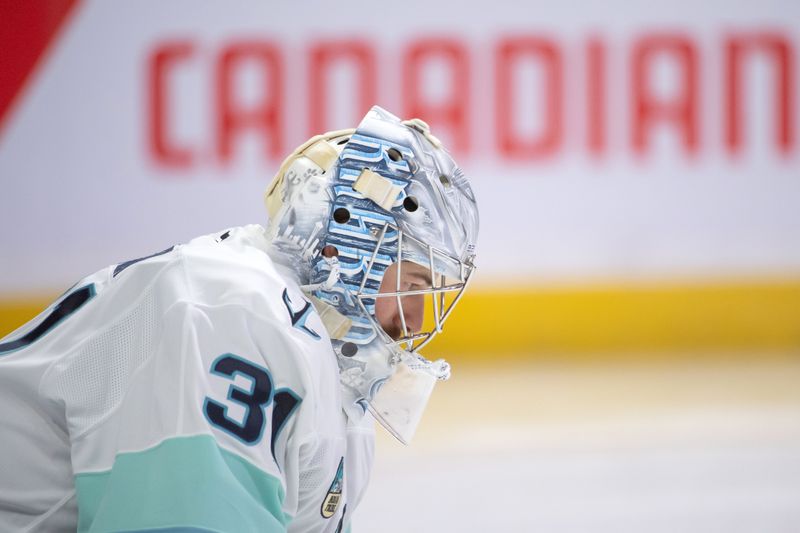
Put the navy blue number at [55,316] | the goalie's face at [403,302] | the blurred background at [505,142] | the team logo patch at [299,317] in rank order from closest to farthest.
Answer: the team logo patch at [299,317] < the navy blue number at [55,316] < the goalie's face at [403,302] < the blurred background at [505,142]

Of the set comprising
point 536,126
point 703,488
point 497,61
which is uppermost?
point 497,61

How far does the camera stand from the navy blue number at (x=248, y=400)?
1.10 meters

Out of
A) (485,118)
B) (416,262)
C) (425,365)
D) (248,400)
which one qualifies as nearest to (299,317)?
(248,400)

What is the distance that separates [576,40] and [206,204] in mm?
2174

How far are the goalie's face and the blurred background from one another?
407cm

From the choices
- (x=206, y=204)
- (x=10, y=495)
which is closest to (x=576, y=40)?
(x=206, y=204)

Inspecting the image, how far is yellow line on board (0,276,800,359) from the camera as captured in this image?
225 inches

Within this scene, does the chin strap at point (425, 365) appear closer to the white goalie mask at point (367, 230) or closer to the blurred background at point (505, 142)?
the white goalie mask at point (367, 230)

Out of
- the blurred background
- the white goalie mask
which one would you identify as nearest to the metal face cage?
the white goalie mask

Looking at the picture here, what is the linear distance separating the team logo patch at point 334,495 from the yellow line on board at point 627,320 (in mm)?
4301

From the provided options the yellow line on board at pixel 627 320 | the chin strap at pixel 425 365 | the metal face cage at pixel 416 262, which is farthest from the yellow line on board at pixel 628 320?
the metal face cage at pixel 416 262

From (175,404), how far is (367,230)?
42 centimetres

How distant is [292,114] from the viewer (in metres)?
5.79

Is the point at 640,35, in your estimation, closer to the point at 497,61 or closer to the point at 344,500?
the point at 497,61
